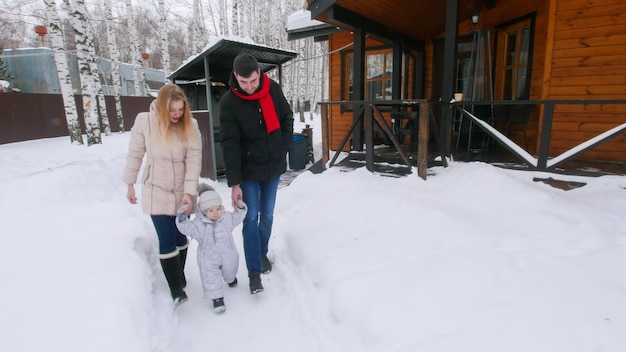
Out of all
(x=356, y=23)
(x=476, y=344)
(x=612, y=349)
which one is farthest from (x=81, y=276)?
(x=356, y=23)

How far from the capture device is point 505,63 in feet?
23.1

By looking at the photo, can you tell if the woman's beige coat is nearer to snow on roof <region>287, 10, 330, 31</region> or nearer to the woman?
the woman

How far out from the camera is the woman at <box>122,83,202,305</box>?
2.47 meters

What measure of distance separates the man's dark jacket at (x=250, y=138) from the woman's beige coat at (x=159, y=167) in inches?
10.6

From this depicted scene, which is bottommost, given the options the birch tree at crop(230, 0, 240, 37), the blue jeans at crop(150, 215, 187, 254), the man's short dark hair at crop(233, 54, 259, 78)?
the blue jeans at crop(150, 215, 187, 254)

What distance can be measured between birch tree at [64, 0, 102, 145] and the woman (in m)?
9.65

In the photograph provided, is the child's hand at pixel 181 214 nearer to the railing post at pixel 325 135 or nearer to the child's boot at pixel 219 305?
the child's boot at pixel 219 305

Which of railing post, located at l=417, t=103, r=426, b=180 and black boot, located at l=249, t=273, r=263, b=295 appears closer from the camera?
black boot, located at l=249, t=273, r=263, b=295

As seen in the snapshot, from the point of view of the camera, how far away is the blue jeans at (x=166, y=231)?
2.54 m

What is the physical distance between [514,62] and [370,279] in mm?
6250

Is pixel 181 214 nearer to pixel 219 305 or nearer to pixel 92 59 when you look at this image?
pixel 219 305

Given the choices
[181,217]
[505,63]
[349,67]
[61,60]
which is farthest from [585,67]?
[61,60]

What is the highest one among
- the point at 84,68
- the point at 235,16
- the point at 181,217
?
the point at 235,16

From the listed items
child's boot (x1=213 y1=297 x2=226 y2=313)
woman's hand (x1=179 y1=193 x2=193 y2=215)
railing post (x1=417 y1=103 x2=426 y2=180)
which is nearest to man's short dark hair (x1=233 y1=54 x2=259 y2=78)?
woman's hand (x1=179 y1=193 x2=193 y2=215)
